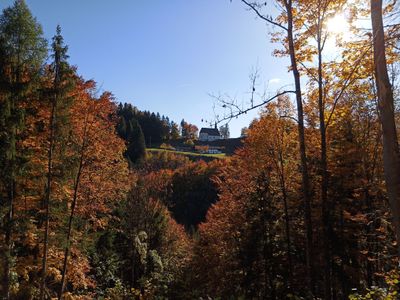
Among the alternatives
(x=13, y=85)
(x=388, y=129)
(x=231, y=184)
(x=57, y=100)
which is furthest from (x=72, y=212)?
(x=388, y=129)

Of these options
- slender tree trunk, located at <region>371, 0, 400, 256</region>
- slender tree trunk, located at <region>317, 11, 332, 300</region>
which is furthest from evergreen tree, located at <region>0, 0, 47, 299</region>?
slender tree trunk, located at <region>371, 0, 400, 256</region>

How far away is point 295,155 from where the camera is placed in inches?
679

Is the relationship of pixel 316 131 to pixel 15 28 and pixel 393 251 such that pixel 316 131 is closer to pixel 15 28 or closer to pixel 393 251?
pixel 393 251

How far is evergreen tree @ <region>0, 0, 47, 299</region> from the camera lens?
12.5 m

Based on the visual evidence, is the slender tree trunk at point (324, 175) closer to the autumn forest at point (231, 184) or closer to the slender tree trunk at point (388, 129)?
the autumn forest at point (231, 184)

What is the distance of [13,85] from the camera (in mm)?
13219

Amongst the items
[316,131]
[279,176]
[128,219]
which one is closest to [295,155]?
[279,176]

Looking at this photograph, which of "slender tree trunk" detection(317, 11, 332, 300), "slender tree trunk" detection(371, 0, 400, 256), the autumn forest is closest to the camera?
"slender tree trunk" detection(371, 0, 400, 256)

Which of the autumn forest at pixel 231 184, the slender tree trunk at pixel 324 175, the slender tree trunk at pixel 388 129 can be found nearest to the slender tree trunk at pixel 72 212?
the autumn forest at pixel 231 184

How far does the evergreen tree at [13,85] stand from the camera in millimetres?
12547

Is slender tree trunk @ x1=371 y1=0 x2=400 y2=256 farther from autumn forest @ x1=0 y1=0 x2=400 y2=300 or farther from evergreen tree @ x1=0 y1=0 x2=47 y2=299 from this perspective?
evergreen tree @ x1=0 y1=0 x2=47 y2=299

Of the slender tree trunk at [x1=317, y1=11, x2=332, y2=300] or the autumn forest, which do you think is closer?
the slender tree trunk at [x1=317, y1=11, x2=332, y2=300]

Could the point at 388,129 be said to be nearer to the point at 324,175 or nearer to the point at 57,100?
the point at 324,175

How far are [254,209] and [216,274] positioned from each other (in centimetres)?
491
